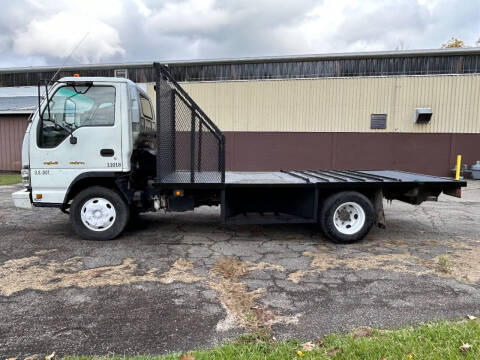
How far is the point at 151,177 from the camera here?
5953 mm

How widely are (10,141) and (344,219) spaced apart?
1660cm

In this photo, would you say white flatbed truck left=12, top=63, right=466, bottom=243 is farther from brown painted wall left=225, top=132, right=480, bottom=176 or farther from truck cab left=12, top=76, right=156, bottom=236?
brown painted wall left=225, top=132, right=480, bottom=176

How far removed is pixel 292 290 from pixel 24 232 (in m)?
5.08

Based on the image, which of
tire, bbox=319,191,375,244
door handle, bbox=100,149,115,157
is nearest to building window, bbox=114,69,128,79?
door handle, bbox=100,149,115,157

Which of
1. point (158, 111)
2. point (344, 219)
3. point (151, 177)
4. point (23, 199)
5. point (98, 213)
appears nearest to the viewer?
point (158, 111)

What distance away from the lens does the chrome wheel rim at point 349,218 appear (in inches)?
223

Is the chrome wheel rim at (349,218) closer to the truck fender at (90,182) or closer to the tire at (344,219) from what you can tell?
the tire at (344,219)

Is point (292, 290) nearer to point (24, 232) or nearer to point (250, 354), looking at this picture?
point (250, 354)

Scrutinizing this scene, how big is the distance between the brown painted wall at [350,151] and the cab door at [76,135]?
11.3 m

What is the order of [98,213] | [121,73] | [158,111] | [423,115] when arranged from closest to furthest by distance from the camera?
[158,111] < [98,213] < [423,115] < [121,73]

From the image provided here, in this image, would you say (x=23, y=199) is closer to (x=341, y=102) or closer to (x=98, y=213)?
(x=98, y=213)

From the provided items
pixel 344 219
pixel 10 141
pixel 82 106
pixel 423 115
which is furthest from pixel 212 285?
pixel 10 141

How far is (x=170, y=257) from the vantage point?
4996mm

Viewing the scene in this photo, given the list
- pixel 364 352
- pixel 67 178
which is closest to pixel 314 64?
pixel 67 178
